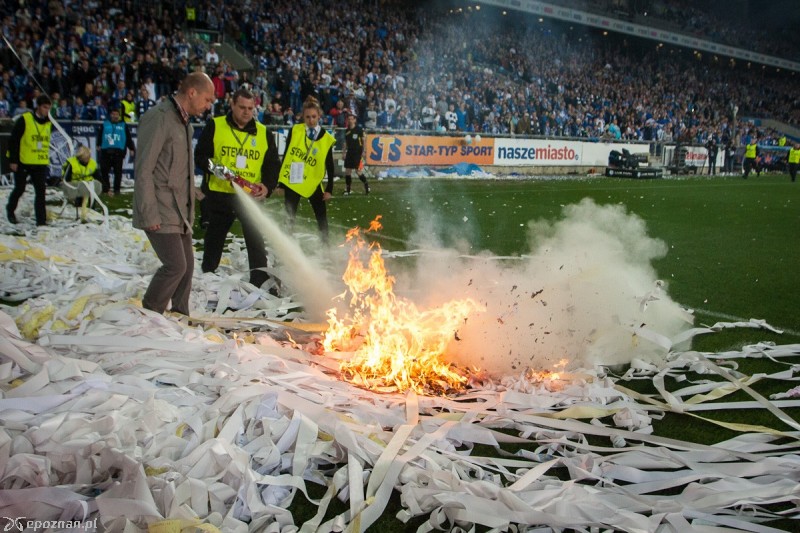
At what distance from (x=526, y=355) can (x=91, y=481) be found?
2.95 meters

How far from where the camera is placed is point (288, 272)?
277 inches

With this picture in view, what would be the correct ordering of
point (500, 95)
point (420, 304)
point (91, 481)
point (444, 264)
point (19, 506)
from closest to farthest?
point (19, 506)
point (91, 481)
point (420, 304)
point (444, 264)
point (500, 95)

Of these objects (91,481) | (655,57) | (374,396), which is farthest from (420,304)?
(655,57)

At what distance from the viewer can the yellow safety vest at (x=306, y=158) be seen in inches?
319

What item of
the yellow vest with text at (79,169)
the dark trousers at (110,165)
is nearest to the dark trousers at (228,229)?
the yellow vest with text at (79,169)

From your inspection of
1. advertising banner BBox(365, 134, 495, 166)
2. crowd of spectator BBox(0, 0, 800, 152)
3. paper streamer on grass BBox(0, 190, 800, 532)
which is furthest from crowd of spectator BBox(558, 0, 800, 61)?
paper streamer on grass BBox(0, 190, 800, 532)

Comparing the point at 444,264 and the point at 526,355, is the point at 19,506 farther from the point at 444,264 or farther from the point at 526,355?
the point at 444,264

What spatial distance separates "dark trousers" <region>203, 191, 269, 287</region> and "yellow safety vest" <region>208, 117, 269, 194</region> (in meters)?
0.12

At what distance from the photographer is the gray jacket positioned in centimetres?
483

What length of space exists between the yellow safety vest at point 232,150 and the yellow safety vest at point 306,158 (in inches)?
52.2

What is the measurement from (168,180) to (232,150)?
1.79 m

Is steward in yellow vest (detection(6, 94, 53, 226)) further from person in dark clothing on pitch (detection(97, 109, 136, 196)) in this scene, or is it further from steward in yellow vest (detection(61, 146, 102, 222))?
person in dark clothing on pitch (detection(97, 109, 136, 196))

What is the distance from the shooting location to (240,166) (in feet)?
22.1

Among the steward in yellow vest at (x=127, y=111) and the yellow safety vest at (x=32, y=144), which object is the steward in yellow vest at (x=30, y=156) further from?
the steward in yellow vest at (x=127, y=111)
